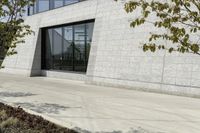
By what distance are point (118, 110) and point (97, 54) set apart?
36.9 feet

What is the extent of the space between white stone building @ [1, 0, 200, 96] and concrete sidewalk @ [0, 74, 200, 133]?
1.23 meters

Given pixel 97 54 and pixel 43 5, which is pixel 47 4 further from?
pixel 97 54

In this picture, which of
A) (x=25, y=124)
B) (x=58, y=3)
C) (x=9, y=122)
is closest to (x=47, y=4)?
(x=58, y=3)

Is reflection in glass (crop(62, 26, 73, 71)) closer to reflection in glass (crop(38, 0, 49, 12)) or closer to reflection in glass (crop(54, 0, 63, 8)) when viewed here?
reflection in glass (crop(54, 0, 63, 8))

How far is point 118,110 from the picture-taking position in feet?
43.1

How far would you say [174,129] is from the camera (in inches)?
388

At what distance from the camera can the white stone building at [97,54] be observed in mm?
17922

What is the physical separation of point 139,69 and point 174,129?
10160mm

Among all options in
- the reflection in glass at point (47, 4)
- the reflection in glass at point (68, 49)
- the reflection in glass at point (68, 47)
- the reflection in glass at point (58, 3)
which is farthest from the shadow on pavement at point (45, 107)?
the reflection in glass at point (58, 3)

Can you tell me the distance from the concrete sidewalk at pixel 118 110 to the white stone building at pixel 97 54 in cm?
123

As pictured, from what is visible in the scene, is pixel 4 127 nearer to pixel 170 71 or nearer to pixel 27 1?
pixel 27 1

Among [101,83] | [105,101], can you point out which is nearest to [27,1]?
[105,101]

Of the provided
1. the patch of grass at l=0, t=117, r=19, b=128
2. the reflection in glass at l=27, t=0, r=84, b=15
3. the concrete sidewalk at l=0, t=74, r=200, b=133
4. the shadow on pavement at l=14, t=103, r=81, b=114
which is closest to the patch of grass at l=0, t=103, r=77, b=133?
the patch of grass at l=0, t=117, r=19, b=128

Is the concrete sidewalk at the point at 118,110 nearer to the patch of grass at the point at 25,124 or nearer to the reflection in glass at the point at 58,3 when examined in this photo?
the patch of grass at the point at 25,124
